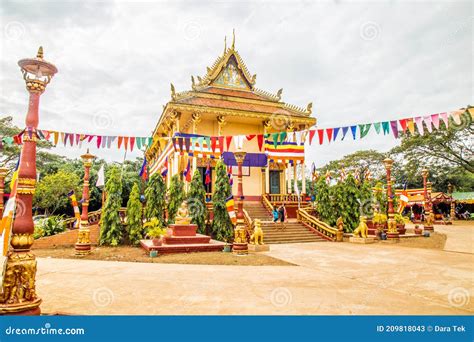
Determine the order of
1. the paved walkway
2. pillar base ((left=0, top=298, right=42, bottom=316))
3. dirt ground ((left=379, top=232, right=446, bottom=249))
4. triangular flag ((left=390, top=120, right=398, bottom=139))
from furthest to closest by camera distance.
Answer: dirt ground ((left=379, top=232, right=446, bottom=249)) < triangular flag ((left=390, top=120, right=398, bottom=139)) < the paved walkway < pillar base ((left=0, top=298, right=42, bottom=316))

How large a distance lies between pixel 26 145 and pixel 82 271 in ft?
16.1

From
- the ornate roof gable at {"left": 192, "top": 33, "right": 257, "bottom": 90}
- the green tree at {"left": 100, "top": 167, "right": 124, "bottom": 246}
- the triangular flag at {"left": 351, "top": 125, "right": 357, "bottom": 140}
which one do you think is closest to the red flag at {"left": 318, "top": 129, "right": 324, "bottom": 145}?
the triangular flag at {"left": 351, "top": 125, "right": 357, "bottom": 140}

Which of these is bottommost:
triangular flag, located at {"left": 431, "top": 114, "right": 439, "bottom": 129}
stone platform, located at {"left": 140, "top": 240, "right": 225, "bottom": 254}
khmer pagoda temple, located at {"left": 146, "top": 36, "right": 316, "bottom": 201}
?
stone platform, located at {"left": 140, "top": 240, "right": 225, "bottom": 254}

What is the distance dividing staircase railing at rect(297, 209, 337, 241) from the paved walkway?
6.68 meters

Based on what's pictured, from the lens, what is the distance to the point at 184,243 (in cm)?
1246

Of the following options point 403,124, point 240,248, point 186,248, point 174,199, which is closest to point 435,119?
point 403,124

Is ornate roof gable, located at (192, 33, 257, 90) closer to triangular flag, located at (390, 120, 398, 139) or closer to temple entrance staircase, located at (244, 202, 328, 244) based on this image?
temple entrance staircase, located at (244, 202, 328, 244)

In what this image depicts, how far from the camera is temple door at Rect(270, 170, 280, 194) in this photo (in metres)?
23.8

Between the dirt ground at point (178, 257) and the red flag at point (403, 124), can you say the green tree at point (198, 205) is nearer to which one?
the dirt ground at point (178, 257)

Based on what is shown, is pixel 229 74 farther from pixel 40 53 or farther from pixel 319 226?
pixel 40 53

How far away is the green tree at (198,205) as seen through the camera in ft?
51.0

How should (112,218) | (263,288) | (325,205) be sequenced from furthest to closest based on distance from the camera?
(325,205)
(112,218)
(263,288)

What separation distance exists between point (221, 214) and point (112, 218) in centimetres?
517

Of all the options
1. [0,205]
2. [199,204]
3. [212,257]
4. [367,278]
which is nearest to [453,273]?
[367,278]
